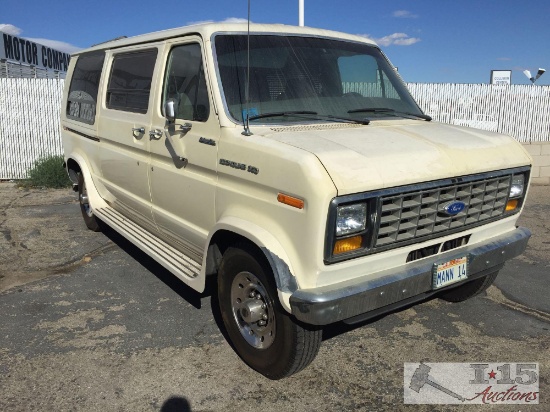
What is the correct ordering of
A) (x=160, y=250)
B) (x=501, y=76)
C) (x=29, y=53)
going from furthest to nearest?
(x=29, y=53)
(x=501, y=76)
(x=160, y=250)

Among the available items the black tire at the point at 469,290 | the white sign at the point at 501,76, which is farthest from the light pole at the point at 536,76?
the black tire at the point at 469,290

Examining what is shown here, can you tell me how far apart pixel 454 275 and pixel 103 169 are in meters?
3.94

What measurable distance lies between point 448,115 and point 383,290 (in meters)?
9.78

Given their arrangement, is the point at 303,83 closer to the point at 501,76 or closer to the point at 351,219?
the point at 351,219

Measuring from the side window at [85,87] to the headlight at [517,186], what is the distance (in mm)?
4273

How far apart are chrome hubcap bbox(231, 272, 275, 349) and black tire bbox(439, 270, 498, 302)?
1.99m

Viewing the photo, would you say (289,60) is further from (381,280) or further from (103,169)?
(103,169)

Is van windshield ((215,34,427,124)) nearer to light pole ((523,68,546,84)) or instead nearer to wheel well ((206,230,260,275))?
wheel well ((206,230,260,275))

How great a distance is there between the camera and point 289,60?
12.4ft

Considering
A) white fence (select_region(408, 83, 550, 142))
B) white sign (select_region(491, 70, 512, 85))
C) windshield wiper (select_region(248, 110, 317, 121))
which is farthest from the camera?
white sign (select_region(491, 70, 512, 85))

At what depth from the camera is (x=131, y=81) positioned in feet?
15.4

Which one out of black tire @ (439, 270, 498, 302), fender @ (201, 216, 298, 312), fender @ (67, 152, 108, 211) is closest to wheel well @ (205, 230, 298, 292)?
fender @ (201, 216, 298, 312)

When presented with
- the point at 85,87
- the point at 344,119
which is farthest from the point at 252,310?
the point at 85,87

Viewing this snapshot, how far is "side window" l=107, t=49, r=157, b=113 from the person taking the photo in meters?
4.32
